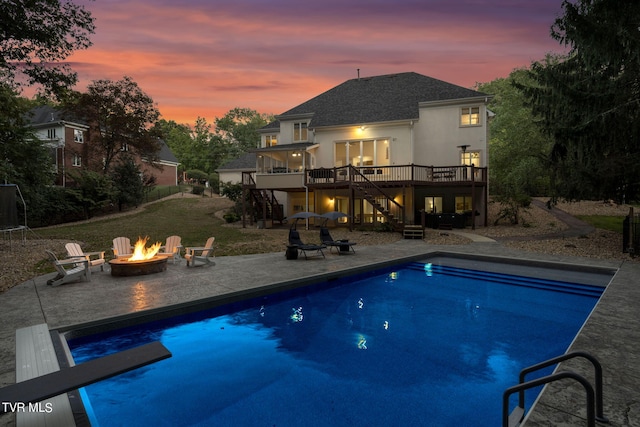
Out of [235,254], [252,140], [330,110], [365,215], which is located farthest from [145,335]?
[252,140]

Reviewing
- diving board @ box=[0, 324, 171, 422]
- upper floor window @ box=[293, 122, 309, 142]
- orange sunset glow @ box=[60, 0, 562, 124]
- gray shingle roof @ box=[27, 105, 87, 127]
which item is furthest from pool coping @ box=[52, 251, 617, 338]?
gray shingle roof @ box=[27, 105, 87, 127]

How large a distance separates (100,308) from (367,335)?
5.50 meters

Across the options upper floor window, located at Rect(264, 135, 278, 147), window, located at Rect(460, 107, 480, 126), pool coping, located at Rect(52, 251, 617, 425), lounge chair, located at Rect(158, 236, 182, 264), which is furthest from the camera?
upper floor window, located at Rect(264, 135, 278, 147)

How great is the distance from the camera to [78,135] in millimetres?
34906

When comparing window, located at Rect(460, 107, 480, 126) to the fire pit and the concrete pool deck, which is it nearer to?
the concrete pool deck

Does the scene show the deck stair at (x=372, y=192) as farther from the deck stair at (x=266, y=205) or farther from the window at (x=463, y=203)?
the deck stair at (x=266, y=205)

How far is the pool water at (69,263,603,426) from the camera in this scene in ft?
14.6

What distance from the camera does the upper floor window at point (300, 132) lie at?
27953 mm

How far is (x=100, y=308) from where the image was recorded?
6.74 meters

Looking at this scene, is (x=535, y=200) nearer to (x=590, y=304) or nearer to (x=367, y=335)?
(x=590, y=304)

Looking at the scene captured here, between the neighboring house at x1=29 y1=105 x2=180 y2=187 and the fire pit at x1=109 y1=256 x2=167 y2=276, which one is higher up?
the neighboring house at x1=29 y1=105 x2=180 y2=187

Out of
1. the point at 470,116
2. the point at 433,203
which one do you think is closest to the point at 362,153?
the point at 433,203

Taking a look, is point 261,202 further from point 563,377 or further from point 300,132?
point 563,377

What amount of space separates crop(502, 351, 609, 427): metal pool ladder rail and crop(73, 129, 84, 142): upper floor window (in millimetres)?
42596
